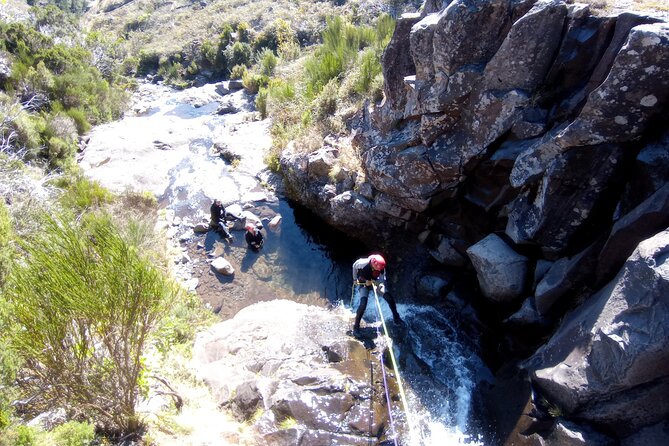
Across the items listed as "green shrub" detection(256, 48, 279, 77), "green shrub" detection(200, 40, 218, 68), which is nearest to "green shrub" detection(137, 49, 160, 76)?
"green shrub" detection(200, 40, 218, 68)

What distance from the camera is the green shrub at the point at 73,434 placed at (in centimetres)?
373

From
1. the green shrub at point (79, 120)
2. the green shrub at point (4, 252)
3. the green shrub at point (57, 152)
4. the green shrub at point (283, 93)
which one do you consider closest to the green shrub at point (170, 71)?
the green shrub at point (79, 120)

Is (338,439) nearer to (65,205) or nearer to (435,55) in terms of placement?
(435,55)

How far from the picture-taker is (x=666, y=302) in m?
A: 4.21

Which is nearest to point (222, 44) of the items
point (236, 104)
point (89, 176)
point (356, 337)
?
point (236, 104)

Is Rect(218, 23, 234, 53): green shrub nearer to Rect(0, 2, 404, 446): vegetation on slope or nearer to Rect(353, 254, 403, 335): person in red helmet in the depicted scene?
Rect(0, 2, 404, 446): vegetation on slope

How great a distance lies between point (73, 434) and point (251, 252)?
673cm

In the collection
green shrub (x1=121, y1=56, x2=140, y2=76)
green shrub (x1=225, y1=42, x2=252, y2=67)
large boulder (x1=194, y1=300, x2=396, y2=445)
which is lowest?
large boulder (x1=194, y1=300, x2=396, y2=445)

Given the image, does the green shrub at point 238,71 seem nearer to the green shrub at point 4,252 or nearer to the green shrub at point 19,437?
the green shrub at point 4,252

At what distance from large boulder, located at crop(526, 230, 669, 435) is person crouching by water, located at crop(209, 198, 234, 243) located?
Result: 8213 mm

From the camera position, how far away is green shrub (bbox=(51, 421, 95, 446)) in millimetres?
3726

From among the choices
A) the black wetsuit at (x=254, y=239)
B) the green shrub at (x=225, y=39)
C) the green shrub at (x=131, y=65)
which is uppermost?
the green shrub at (x=225, y=39)

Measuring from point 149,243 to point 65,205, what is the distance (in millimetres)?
2150

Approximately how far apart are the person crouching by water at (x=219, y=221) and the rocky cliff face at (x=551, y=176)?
13.2 ft
